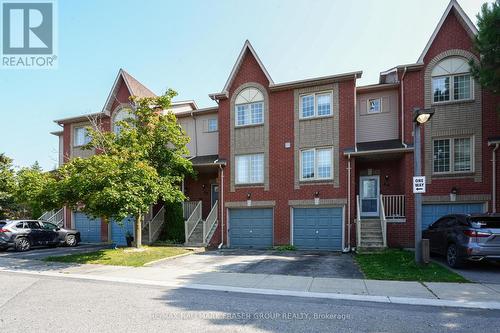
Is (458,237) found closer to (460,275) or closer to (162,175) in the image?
(460,275)

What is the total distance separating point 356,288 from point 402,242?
792cm

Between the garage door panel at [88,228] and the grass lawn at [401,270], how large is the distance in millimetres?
16128

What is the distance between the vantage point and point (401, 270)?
32.3ft

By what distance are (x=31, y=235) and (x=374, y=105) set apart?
1898 cm

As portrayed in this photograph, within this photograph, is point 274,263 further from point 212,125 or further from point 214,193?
point 212,125

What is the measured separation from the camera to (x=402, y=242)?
48.3 ft

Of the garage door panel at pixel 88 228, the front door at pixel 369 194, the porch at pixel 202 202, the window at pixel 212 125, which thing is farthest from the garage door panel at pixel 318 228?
the garage door panel at pixel 88 228

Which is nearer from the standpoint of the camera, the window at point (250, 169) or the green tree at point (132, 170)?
the green tree at point (132, 170)

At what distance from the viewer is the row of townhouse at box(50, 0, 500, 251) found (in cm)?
1460

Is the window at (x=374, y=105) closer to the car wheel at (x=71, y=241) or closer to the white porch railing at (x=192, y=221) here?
the white porch railing at (x=192, y=221)

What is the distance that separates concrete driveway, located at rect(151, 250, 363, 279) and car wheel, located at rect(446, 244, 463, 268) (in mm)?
2953

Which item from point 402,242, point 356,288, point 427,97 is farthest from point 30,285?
point 427,97

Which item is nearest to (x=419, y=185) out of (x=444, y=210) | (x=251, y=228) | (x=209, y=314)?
(x=444, y=210)

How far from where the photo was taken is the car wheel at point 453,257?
10.1 m
